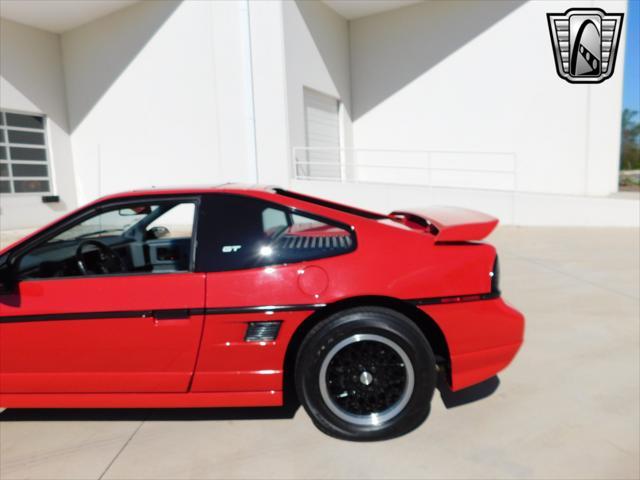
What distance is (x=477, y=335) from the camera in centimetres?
244

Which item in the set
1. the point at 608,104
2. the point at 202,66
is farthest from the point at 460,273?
the point at 608,104

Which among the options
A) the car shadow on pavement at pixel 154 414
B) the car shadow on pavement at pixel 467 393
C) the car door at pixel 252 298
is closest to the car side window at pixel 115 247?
the car door at pixel 252 298

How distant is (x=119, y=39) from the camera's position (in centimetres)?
1299

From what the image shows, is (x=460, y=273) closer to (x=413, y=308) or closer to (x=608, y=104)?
(x=413, y=308)

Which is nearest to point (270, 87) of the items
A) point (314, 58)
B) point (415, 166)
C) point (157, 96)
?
point (314, 58)

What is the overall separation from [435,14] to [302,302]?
14.1 m

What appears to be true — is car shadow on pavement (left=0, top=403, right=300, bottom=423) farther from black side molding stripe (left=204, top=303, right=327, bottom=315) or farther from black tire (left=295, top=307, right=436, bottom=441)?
black side molding stripe (left=204, top=303, right=327, bottom=315)

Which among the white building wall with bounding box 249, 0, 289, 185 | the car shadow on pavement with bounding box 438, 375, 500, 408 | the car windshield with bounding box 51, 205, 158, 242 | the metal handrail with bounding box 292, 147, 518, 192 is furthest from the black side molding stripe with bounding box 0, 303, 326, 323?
the metal handrail with bounding box 292, 147, 518, 192

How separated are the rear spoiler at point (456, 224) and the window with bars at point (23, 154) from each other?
1356 cm

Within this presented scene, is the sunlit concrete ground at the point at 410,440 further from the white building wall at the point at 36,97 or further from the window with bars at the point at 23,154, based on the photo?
the window with bars at the point at 23,154

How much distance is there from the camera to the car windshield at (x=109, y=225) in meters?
2.99

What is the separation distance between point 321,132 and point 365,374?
12.2 metres

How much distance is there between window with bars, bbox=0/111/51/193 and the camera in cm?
1259

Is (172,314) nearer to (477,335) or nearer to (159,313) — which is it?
(159,313)
